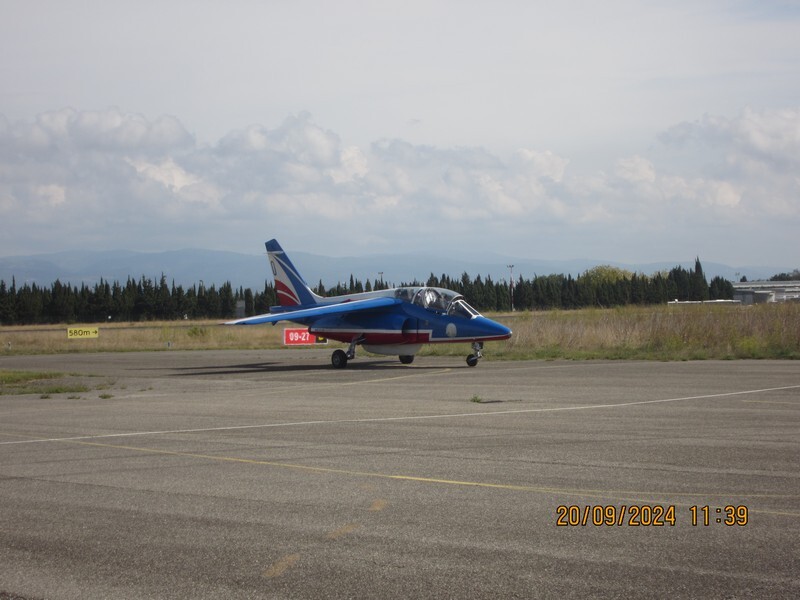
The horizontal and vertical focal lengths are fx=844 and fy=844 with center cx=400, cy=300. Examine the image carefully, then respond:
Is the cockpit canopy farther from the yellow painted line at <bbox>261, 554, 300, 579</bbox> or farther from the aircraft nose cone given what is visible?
the yellow painted line at <bbox>261, 554, 300, 579</bbox>

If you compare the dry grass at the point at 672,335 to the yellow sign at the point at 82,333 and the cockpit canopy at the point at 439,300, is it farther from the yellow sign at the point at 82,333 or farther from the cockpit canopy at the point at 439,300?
the yellow sign at the point at 82,333

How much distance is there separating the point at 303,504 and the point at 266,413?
766 centimetres

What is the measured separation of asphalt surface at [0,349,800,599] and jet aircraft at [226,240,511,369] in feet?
31.6

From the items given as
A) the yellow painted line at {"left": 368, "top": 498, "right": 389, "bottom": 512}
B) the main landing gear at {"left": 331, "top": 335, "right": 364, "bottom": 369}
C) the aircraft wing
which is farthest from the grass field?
the yellow painted line at {"left": 368, "top": 498, "right": 389, "bottom": 512}

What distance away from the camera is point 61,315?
9775 cm

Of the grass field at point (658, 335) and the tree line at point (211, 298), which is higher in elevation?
the tree line at point (211, 298)

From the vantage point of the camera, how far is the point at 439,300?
89.3 feet

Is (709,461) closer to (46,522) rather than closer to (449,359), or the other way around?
(46,522)

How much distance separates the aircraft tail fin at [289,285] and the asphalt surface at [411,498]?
50.5 ft

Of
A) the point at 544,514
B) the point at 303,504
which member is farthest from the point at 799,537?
the point at 303,504

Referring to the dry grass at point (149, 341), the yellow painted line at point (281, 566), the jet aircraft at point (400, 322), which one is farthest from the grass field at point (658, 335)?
the yellow painted line at point (281, 566)

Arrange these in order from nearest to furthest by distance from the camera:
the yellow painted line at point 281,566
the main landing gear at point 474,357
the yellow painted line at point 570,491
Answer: the yellow painted line at point 281,566, the yellow painted line at point 570,491, the main landing gear at point 474,357

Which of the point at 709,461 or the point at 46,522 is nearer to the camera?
the point at 46,522

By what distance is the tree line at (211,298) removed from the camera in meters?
97.6
